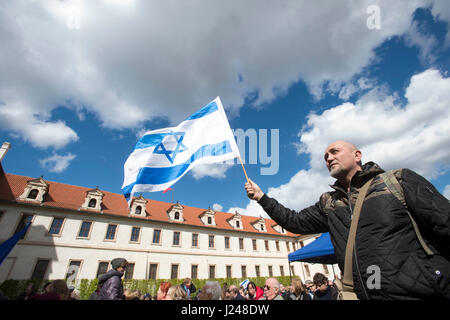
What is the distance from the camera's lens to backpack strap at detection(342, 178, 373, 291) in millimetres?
1418

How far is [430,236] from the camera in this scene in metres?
1.26

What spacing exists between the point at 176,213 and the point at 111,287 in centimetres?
2372

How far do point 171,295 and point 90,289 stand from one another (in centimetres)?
1887

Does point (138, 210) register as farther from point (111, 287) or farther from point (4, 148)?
point (111, 287)

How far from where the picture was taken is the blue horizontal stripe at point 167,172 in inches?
177

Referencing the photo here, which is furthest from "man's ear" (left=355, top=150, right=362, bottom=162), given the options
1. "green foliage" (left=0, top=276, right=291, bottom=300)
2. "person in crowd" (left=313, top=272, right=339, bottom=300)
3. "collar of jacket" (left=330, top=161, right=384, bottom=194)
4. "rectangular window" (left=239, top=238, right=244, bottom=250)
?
"rectangular window" (left=239, top=238, right=244, bottom=250)

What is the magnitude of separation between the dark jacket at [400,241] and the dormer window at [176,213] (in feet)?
89.1

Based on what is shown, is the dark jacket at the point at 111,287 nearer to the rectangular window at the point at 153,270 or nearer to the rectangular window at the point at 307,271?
the rectangular window at the point at 153,270

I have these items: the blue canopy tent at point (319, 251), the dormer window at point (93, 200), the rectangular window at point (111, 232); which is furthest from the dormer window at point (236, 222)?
the blue canopy tent at point (319, 251)

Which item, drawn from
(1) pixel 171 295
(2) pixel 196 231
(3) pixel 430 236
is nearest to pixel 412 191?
(3) pixel 430 236

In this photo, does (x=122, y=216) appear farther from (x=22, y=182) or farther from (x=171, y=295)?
(x=171, y=295)

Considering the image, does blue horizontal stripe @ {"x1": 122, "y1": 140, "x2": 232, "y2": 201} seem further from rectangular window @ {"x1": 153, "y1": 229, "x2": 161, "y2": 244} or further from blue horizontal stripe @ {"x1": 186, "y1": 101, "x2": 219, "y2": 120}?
rectangular window @ {"x1": 153, "y1": 229, "x2": 161, "y2": 244}
